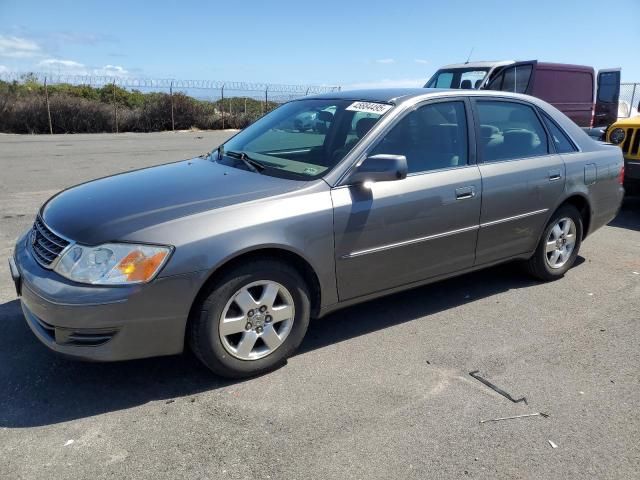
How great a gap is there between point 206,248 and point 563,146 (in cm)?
345

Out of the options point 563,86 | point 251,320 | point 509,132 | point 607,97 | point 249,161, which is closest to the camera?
point 251,320

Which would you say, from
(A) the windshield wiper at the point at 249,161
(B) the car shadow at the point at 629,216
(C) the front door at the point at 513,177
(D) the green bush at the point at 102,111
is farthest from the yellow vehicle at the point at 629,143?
(D) the green bush at the point at 102,111

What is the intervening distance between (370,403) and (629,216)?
661 cm

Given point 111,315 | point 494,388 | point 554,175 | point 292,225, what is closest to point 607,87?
point 554,175

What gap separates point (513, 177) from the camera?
4340 mm

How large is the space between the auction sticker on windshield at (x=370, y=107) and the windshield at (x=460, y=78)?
8320 mm

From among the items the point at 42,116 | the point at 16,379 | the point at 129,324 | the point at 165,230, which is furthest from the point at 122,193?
the point at 42,116

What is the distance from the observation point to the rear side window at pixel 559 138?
482 cm

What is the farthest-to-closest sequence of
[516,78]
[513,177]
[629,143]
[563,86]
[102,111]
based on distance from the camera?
[102,111] → [563,86] → [516,78] → [629,143] → [513,177]

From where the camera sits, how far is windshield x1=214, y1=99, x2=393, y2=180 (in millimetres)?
3695

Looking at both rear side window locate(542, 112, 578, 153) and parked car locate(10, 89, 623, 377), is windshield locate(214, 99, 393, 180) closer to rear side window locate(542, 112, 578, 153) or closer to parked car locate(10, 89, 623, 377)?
parked car locate(10, 89, 623, 377)

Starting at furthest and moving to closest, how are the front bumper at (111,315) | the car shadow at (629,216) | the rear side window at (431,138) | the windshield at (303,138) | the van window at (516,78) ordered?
1. the van window at (516,78)
2. the car shadow at (629,216)
3. the rear side window at (431,138)
4. the windshield at (303,138)
5. the front bumper at (111,315)

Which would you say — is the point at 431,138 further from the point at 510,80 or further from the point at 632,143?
the point at 510,80

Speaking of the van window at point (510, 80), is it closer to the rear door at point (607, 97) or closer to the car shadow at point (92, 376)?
the rear door at point (607, 97)
